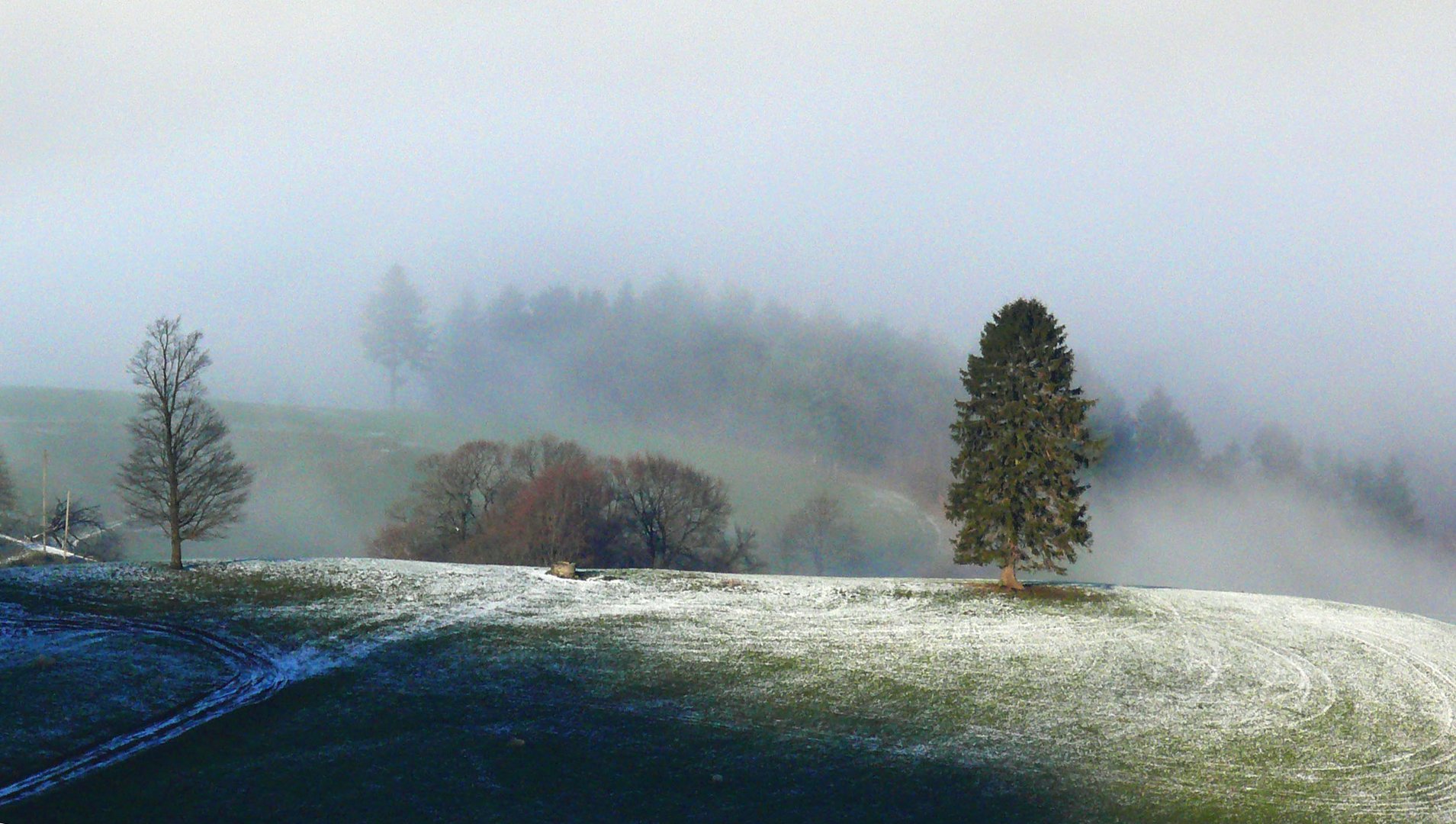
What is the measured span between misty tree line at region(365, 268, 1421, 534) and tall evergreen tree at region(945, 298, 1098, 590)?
217 feet

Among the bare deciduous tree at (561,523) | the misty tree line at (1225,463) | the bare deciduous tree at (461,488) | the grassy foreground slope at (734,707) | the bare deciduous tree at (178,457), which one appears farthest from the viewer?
the misty tree line at (1225,463)

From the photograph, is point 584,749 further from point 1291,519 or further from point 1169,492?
point 1291,519

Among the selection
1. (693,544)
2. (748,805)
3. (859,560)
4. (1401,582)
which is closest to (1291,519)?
(1401,582)

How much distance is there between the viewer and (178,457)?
45.3m

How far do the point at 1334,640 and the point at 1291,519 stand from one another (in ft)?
295

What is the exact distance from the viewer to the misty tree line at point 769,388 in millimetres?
121625

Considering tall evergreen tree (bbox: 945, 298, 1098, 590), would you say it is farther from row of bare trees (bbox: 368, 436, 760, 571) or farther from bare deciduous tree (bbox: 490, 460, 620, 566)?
bare deciduous tree (bbox: 490, 460, 620, 566)

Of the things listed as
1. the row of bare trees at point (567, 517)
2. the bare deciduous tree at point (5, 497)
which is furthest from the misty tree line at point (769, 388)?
the bare deciduous tree at point (5, 497)

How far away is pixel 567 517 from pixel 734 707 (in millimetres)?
48164

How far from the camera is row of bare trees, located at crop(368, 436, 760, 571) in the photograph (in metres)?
75.0

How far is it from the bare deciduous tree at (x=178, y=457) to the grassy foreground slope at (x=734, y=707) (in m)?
2.71

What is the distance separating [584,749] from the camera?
25.3m

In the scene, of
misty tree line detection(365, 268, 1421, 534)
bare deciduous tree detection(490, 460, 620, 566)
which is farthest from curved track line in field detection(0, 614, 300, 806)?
misty tree line detection(365, 268, 1421, 534)

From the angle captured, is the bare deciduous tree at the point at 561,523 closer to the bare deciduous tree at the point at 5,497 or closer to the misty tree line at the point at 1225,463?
the bare deciduous tree at the point at 5,497
